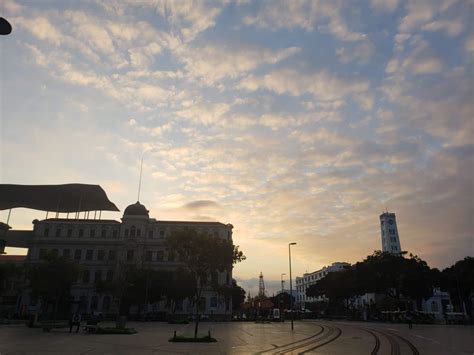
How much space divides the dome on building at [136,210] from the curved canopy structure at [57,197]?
18.1 ft

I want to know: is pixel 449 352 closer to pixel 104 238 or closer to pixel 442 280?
pixel 442 280

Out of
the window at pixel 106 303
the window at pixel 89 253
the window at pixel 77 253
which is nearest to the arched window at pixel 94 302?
the window at pixel 106 303

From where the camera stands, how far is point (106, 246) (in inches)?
3081

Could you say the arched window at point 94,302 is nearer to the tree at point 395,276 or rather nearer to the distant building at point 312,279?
the tree at point 395,276

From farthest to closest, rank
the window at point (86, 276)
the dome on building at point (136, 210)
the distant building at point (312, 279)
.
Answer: the distant building at point (312, 279) → the dome on building at point (136, 210) → the window at point (86, 276)

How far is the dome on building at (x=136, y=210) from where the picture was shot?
265 feet

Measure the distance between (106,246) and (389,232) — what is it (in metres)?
120

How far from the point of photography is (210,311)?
74.0m

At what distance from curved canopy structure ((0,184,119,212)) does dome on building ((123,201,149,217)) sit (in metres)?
5.53

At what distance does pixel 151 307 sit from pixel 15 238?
34.7 metres

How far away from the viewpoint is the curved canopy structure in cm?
6925

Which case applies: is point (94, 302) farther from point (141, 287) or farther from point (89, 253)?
point (141, 287)

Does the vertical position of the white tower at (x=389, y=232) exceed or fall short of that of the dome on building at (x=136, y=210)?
it exceeds it

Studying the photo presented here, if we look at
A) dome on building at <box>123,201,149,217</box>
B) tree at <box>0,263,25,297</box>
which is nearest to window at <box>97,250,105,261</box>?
dome on building at <box>123,201,149,217</box>
